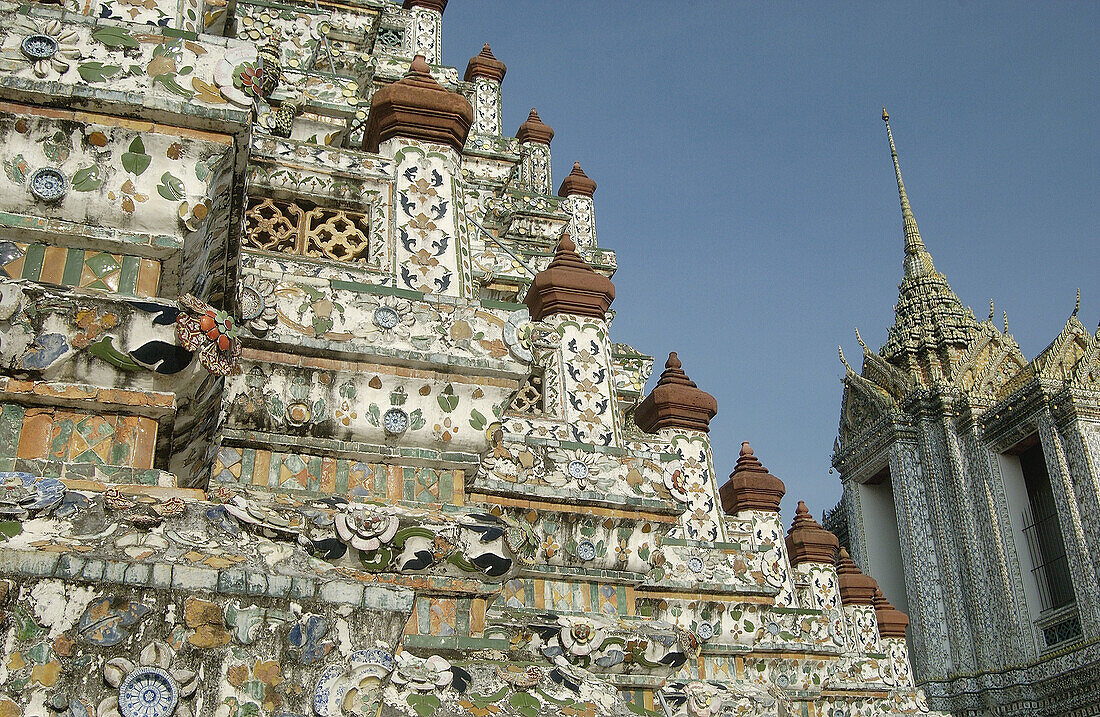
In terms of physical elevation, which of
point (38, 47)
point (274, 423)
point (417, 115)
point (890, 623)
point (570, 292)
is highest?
point (570, 292)

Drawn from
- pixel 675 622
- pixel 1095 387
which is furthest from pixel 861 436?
pixel 675 622

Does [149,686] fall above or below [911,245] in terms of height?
below

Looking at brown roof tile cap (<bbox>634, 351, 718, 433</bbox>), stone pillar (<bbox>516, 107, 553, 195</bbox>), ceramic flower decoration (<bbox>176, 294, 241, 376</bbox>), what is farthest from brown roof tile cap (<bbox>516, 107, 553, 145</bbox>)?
ceramic flower decoration (<bbox>176, 294, 241, 376</bbox>)

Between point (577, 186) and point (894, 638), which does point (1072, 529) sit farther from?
point (577, 186)

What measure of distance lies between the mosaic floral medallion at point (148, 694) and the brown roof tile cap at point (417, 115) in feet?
11.6

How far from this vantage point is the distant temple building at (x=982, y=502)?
93.3ft

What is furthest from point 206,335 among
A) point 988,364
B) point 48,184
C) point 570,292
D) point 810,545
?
point 988,364

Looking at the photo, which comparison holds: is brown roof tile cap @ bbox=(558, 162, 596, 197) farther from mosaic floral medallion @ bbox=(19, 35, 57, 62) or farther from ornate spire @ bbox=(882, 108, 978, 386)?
ornate spire @ bbox=(882, 108, 978, 386)

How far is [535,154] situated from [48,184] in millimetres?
11635

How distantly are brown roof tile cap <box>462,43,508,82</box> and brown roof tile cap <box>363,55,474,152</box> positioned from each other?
8989 mm

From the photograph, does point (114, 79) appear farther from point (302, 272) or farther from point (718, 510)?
point (718, 510)

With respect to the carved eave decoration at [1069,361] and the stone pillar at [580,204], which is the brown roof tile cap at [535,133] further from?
the carved eave decoration at [1069,361]

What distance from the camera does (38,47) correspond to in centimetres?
357

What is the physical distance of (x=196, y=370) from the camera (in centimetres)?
323
